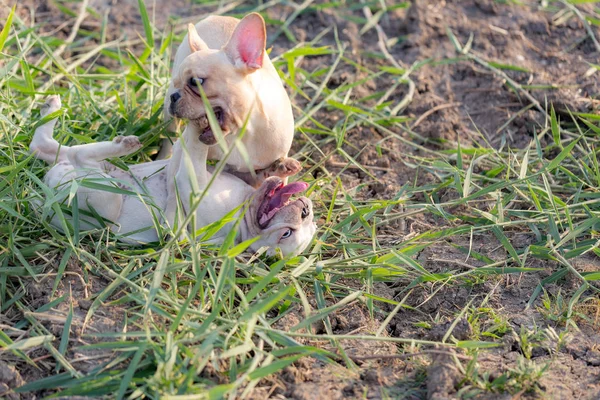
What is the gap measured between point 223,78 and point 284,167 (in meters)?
0.58

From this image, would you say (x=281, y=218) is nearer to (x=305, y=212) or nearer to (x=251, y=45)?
(x=305, y=212)

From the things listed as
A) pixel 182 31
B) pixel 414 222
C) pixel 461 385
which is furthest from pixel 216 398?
pixel 182 31

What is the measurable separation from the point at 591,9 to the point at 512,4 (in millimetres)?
557

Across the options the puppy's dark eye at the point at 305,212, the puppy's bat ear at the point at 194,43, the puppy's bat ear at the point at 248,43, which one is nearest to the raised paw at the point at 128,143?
the puppy's bat ear at the point at 194,43

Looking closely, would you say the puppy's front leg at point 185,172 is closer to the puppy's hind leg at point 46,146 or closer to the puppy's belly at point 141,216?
the puppy's belly at point 141,216

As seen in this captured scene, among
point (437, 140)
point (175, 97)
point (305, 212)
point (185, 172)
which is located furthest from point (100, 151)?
point (437, 140)

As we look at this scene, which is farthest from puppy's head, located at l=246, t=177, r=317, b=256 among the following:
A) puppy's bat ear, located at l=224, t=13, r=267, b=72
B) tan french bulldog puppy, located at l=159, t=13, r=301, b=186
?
puppy's bat ear, located at l=224, t=13, r=267, b=72

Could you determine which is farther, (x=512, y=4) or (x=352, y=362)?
(x=512, y=4)

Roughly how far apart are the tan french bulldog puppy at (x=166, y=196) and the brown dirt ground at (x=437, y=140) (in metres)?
0.37

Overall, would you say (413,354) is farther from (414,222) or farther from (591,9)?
(591,9)

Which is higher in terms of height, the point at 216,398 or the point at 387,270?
the point at 216,398

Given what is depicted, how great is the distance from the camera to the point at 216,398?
274 centimetres

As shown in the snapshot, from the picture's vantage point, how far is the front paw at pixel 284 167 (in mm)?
3818

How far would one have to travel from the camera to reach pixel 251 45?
11.3 ft
